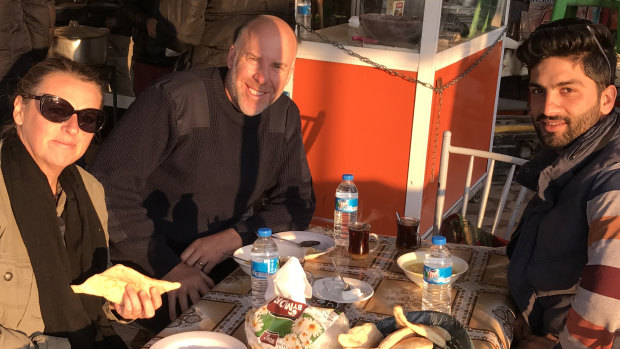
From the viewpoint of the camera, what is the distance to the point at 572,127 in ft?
8.82

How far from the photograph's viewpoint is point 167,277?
288 centimetres

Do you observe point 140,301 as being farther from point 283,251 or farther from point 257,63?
point 257,63

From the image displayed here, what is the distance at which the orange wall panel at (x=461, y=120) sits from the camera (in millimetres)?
5281

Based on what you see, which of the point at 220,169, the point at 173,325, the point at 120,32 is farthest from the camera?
the point at 120,32

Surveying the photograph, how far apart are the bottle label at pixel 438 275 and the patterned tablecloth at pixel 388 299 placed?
0.12 meters

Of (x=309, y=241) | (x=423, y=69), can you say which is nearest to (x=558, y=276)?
A: (x=309, y=241)

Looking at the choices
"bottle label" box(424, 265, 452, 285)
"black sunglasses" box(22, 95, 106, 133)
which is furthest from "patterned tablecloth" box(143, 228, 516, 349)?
"black sunglasses" box(22, 95, 106, 133)

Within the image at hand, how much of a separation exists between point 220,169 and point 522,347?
1450 mm

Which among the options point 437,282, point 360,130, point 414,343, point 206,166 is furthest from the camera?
point 360,130

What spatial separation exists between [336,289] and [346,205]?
56 cm

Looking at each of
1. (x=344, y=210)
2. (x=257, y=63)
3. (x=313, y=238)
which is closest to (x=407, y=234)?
(x=344, y=210)

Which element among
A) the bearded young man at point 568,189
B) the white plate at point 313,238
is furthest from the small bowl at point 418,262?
the white plate at point 313,238

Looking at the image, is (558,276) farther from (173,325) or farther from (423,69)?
(423,69)

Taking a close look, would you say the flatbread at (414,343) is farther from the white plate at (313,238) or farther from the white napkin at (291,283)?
the white plate at (313,238)
